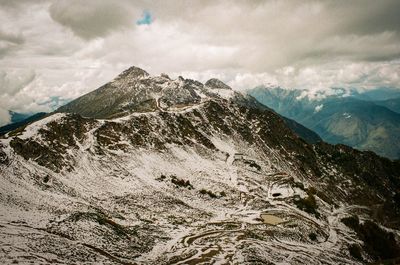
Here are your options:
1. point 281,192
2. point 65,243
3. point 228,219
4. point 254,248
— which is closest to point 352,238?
point 281,192

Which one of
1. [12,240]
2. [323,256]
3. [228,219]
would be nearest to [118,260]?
[12,240]

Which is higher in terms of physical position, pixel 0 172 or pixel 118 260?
pixel 0 172

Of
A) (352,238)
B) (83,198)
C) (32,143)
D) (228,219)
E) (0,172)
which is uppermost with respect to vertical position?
(32,143)

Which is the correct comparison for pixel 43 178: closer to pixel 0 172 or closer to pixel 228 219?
pixel 0 172

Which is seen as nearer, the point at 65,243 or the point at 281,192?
the point at 65,243

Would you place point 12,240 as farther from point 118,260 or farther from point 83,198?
point 83,198

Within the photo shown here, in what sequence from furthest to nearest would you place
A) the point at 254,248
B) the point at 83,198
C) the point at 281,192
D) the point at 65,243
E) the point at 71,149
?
the point at 281,192, the point at 71,149, the point at 83,198, the point at 254,248, the point at 65,243

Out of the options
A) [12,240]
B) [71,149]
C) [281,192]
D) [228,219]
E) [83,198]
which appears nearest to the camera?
[12,240]
